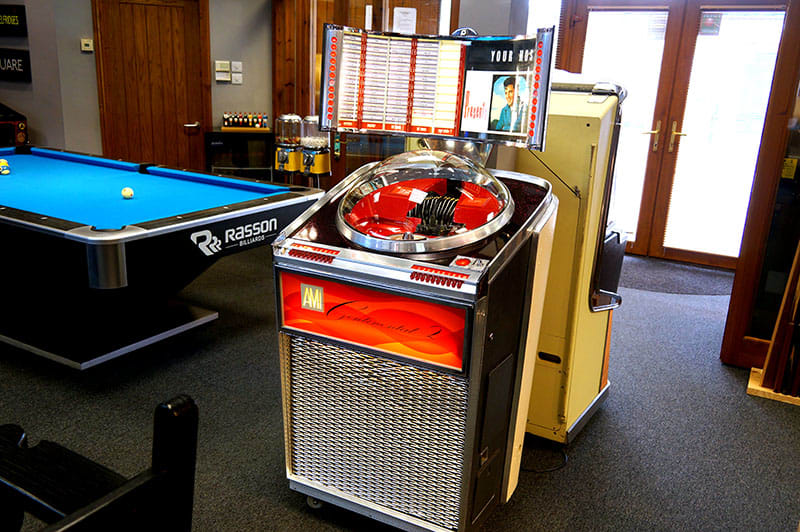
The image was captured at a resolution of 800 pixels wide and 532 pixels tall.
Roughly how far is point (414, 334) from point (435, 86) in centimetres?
79

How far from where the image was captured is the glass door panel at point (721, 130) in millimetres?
4969

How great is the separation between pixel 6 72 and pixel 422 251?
593cm

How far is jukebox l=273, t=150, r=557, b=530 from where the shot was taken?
5.41 feet

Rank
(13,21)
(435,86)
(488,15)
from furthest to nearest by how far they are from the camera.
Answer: (13,21) < (488,15) < (435,86)

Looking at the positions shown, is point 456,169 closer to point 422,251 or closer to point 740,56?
point 422,251

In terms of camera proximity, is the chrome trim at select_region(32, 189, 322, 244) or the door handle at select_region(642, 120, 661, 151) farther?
the door handle at select_region(642, 120, 661, 151)

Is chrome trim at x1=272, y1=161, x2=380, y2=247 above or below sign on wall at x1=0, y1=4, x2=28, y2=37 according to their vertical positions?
below

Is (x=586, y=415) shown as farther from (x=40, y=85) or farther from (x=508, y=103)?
(x=40, y=85)

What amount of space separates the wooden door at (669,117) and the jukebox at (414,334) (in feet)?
11.5

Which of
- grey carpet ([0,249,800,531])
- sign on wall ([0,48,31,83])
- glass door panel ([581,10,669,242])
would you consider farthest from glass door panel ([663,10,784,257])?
sign on wall ([0,48,31,83])

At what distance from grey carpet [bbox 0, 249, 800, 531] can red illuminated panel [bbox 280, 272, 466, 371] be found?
70 cm

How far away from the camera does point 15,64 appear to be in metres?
5.84

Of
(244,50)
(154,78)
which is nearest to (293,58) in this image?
(244,50)

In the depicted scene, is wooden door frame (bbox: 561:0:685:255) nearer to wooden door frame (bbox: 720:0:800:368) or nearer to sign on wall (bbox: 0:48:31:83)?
wooden door frame (bbox: 720:0:800:368)
